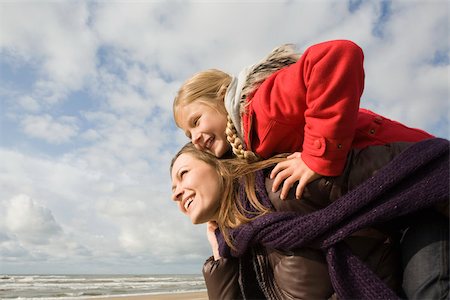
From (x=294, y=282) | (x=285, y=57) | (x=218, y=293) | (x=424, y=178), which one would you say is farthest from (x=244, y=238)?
(x=285, y=57)

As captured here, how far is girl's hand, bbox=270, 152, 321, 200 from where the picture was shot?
182cm

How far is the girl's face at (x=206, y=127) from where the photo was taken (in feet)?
8.09

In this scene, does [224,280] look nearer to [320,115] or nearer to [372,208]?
[372,208]

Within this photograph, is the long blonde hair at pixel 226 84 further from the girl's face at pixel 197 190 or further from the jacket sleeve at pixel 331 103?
the jacket sleeve at pixel 331 103

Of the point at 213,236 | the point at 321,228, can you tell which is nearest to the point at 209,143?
the point at 213,236

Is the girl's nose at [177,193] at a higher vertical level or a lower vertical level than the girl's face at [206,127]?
lower

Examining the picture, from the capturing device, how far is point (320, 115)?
183cm

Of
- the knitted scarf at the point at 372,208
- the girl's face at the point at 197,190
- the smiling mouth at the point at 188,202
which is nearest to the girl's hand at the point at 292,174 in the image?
the knitted scarf at the point at 372,208

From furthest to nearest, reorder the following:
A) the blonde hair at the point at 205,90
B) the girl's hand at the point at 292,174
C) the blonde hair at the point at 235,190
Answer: the blonde hair at the point at 205,90
the blonde hair at the point at 235,190
the girl's hand at the point at 292,174

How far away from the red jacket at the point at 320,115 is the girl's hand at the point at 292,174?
34 millimetres

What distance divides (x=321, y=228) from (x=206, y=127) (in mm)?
1014

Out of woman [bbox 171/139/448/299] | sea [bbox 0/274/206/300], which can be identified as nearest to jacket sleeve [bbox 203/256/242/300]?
woman [bbox 171/139/448/299]

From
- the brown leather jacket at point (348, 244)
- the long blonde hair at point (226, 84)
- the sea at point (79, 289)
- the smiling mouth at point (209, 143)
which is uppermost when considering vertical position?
the sea at point (79, 289)

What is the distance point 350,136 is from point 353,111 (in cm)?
11
